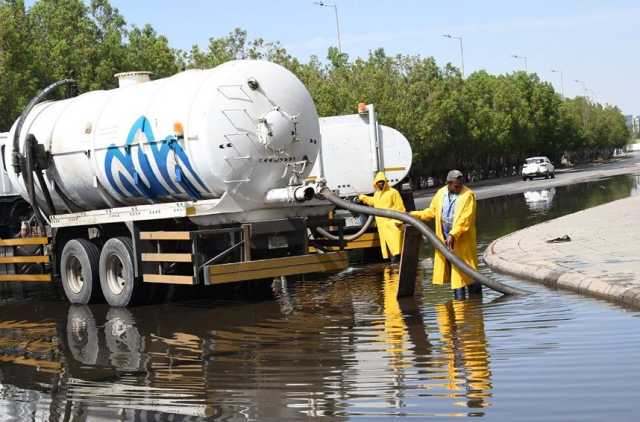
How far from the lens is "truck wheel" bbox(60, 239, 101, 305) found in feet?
52.3

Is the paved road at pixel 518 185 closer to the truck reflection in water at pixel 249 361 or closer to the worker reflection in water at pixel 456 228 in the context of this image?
the worker reflection in water at pixel 456 228

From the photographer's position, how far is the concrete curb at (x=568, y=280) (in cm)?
1147

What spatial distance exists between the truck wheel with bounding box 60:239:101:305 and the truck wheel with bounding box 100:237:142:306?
0.89ft

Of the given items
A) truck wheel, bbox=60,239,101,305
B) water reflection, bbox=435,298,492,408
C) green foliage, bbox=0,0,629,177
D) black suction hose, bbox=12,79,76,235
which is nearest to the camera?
water reflection, bbox=435,298,492,408

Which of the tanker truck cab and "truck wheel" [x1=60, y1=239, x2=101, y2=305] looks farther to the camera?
"truck wheel" [x1=60, y1=239, x2=101, y2=305]

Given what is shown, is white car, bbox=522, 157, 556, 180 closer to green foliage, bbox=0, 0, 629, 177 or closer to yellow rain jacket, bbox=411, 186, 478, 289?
green foliage, bbox=0, 0, 629, 177

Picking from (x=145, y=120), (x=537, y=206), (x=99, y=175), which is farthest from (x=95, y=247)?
(x=537, y=206)

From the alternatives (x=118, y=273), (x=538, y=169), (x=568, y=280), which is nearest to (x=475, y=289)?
(x=568, y=280)

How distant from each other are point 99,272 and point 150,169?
201 centimetres

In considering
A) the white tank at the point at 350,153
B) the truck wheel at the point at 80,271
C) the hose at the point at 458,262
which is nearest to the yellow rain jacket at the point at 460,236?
the hose at the point at 458,262

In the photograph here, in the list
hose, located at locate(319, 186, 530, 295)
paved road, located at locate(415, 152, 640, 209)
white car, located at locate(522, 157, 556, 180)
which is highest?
hose, located at locate(319, 186, 530, 295)

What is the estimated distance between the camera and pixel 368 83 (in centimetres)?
7094

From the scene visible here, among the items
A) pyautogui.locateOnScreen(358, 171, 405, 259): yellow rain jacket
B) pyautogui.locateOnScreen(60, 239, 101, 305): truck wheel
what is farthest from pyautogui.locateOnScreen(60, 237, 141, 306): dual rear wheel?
pyautogui.locateOnScreen(358, 171, 405, 259): yellow rain jacket

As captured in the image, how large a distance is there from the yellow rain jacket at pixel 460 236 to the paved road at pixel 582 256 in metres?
1.26
